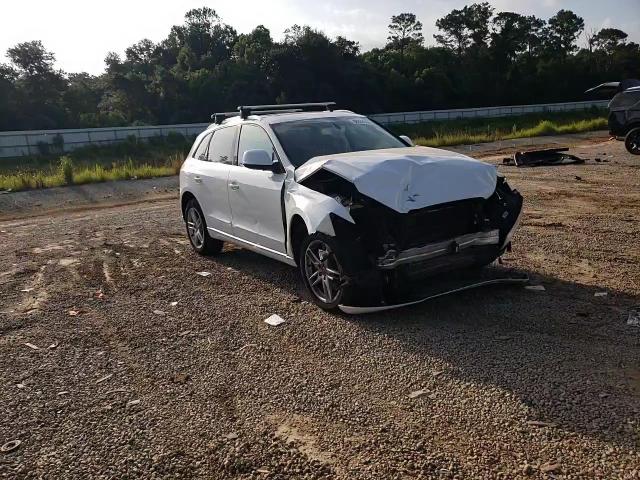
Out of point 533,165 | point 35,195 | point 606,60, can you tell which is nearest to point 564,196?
point 533,165

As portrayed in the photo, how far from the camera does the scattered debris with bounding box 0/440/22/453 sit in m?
3.46

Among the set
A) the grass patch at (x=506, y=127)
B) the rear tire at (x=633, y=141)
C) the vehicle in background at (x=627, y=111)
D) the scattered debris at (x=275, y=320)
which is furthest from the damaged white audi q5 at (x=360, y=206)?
the grass patch at (x=506, y=127)

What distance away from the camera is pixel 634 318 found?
4.78 m

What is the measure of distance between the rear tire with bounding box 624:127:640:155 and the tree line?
164 feet

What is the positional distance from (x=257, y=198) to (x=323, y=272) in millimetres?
1400

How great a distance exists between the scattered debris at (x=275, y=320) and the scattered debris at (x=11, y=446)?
2.23m

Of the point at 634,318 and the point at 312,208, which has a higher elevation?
the point at 312,208

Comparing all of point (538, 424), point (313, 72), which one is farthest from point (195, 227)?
point (313, 72)

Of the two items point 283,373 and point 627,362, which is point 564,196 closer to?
point 627,362

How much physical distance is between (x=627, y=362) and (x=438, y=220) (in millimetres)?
1808

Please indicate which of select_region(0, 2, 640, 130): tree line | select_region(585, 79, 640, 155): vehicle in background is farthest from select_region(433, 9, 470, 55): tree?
select_region(585, 79, 640, 155): vehicle in background

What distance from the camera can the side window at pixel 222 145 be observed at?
701 cm

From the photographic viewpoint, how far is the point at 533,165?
1595cm

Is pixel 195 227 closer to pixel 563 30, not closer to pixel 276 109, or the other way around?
pixel 276 109
